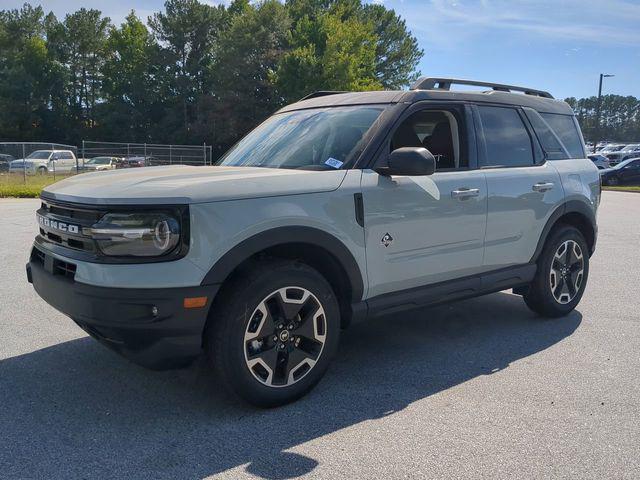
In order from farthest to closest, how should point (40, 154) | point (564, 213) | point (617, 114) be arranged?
point (617, 114) < point (40, 154) < point (564, 213)

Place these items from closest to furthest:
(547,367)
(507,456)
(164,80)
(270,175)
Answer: (507,456) → (270,175) → (547,367) → (164,80)

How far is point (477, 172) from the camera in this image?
4.57m

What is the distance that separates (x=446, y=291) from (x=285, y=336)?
142 cm

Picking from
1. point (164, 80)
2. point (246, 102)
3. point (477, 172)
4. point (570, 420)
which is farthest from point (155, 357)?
point (164, 80)

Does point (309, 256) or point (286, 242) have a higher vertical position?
point (286, 242)

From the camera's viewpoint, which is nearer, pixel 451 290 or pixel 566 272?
pixel 451 290

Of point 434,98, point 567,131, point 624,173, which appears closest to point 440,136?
point 434,98

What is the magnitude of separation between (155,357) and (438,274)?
211cm

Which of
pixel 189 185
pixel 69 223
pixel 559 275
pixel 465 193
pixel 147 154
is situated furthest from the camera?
pixel 147 154

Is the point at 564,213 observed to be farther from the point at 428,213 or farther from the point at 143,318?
the point at 143,318

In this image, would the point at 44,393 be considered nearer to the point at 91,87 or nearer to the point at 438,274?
the point at 438,274

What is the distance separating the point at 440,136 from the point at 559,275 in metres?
1.83

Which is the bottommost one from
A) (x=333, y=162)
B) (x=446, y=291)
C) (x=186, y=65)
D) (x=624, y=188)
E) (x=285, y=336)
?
(x=285, y=336)

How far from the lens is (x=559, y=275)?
5.43 m
